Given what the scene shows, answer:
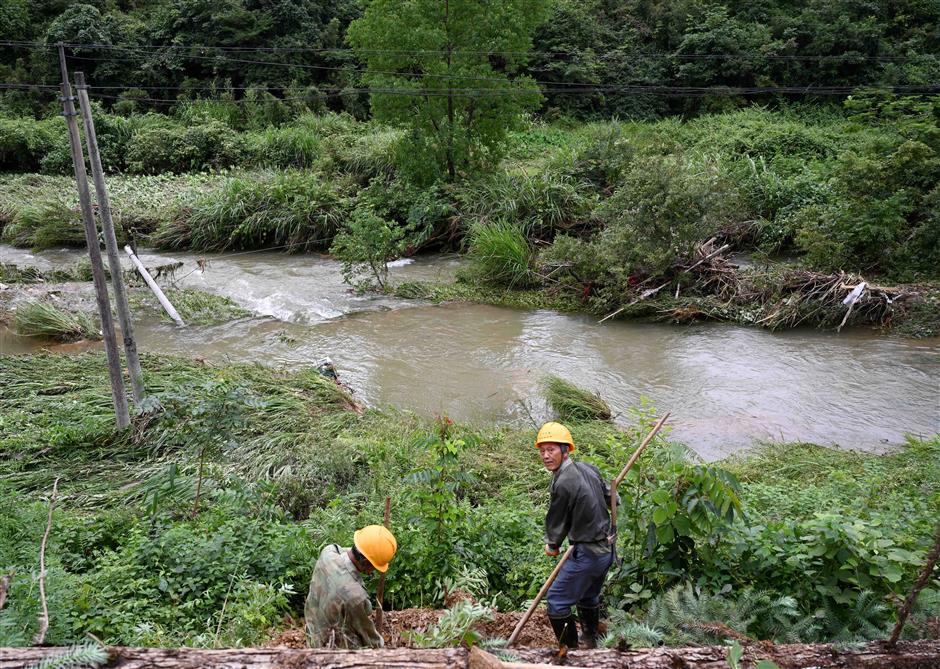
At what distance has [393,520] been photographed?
5.09 meters

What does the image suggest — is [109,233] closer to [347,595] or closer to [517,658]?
[347,595]

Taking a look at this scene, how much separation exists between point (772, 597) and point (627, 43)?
2588 centimetres

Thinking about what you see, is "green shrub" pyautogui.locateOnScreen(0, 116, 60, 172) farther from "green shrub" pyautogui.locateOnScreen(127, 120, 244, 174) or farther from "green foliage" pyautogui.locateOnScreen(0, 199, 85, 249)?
"green foliage" pyautogui.locateOnScreen(0, 199, 85, 249)

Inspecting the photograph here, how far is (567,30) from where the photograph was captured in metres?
26.1

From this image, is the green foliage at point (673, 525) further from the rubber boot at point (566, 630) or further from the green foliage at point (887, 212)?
the green foliage at point (887, 212)

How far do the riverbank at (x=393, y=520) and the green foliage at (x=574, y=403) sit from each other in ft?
1.59

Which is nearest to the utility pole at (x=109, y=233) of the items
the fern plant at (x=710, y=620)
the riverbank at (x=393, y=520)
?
the riverbank at (x=393, y=520)

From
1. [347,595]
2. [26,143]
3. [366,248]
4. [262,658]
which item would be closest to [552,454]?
[347,595]

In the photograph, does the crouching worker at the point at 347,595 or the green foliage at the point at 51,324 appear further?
the green foliage at the point at 51,324

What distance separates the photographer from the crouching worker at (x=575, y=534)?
3850mm

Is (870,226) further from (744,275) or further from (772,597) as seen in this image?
(772,597)

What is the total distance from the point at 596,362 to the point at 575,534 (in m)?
6.37

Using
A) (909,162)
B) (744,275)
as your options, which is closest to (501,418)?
(744,275)

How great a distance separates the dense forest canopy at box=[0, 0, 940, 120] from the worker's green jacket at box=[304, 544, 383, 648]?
72.7 ft
